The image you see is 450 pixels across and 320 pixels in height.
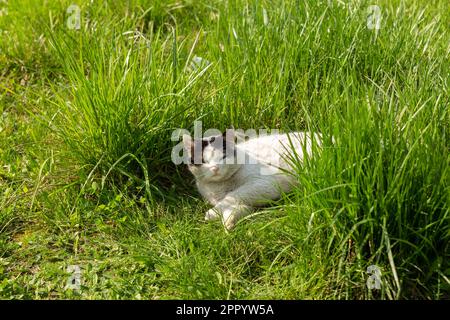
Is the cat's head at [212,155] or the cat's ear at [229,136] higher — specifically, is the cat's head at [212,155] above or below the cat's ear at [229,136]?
below

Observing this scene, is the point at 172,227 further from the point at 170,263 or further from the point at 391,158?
the point at 391,158

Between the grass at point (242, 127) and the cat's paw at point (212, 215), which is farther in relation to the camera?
the cat's paw at point (212, 215)

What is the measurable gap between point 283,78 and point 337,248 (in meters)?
1.23

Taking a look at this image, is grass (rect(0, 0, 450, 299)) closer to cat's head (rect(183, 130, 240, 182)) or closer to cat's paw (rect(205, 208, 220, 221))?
cat's paw (rect(205, 208, 220, 221))

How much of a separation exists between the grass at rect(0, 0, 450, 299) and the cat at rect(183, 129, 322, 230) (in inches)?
3.5

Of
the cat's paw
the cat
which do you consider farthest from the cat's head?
the cat's paw

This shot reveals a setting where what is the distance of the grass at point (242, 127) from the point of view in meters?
2.65

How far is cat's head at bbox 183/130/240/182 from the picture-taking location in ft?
10.6

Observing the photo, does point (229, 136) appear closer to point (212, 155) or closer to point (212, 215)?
point (212, 155)

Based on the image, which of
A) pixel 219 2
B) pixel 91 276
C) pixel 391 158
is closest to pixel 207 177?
pixel 91 276

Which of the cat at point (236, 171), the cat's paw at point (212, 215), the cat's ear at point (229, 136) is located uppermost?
the cat's ear at point (229, 136)

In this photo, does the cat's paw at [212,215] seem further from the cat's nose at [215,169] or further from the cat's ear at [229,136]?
the cat's ear at [229,136]

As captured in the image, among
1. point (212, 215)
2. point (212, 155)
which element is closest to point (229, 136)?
point (212, 155)

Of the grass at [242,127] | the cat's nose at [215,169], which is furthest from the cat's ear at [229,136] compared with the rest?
the grass at [242,127]
